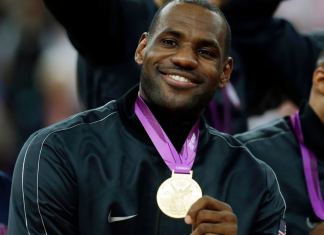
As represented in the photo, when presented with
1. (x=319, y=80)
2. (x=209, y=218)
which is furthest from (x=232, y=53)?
(x=209, y=218)

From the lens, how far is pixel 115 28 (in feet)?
13.1

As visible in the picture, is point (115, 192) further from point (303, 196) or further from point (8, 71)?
point (8, 71)

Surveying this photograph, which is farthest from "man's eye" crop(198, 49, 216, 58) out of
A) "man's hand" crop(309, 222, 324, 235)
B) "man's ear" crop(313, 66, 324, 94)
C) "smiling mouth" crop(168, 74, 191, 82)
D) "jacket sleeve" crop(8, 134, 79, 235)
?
"man's ear" crop(313, 66, 324, 94)

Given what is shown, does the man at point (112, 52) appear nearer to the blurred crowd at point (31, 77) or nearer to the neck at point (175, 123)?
the blurred crowd at point (31, 77)

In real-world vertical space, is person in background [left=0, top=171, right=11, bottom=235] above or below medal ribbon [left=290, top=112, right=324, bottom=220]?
above

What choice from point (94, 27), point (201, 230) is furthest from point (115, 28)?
point (201, 230)

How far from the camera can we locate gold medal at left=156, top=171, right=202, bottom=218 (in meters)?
2.93

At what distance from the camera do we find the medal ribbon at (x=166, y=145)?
3.06 meters

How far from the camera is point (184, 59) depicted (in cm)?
307

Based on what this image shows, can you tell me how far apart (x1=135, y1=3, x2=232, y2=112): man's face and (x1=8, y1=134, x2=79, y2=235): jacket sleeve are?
365mm

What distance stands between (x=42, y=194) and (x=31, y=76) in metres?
2.76

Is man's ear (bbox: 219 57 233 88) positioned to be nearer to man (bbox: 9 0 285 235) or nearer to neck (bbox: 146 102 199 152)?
man (bbox: 9 0 285 235)

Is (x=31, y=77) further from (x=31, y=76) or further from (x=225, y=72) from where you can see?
(x=225, y=72)

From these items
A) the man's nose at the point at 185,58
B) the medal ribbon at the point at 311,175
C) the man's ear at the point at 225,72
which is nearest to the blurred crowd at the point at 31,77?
the medal ribbon at the point at 311,175
